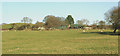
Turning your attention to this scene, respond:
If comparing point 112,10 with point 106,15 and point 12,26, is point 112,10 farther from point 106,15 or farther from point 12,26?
point 12,26

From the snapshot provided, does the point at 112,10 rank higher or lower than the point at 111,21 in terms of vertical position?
higher

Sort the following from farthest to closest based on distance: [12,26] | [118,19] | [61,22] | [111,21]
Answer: [12,26] → [61,22] → [111,21] → [118,19]

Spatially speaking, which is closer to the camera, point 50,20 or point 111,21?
point 111,21

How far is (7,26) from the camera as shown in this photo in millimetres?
117500

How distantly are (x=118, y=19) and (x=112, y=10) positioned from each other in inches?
314

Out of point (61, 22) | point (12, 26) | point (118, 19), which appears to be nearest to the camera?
point (118, 19)

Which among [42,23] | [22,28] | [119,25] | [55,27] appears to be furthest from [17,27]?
[119,25]

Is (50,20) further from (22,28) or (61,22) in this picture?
(22,28)

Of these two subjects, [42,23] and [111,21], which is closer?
[111,21]

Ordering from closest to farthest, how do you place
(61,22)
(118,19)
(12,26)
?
1. (118,19)
2. (61,22)
3. (12,26)

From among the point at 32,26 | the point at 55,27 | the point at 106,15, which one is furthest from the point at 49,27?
the point at 106,15

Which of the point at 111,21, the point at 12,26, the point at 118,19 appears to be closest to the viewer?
the point at 118,19

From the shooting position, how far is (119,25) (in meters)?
45.8

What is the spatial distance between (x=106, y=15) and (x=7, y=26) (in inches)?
3392
